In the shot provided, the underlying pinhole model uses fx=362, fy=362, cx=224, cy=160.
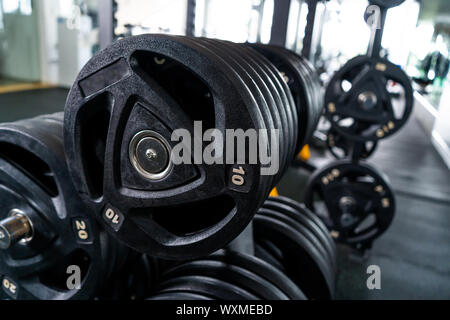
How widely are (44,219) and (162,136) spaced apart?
12.4 inches

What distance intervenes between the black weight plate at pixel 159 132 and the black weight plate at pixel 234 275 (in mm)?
202

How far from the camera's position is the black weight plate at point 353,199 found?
159 cm

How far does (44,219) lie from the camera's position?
648 mm

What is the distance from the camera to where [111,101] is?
0.54 metres

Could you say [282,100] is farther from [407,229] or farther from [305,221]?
[407,229]

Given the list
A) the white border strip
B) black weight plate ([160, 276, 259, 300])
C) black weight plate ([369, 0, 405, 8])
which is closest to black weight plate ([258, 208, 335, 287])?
black weight plate ([160, 276, 259, 300])

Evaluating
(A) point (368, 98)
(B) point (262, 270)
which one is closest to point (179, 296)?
(B) point (262, 270)

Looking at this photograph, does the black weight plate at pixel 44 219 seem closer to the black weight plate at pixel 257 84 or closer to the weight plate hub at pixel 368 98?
the black weight plate at pixel 257 84

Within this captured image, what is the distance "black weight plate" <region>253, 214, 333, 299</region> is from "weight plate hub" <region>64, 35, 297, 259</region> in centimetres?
47

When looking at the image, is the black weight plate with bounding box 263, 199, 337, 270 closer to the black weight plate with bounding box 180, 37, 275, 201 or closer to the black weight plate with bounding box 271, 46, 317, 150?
the black weight plate with bounding box 271, 46, 317, 150

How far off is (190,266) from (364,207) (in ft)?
3.63

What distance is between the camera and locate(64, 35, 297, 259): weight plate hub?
451mm
